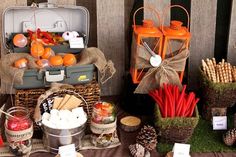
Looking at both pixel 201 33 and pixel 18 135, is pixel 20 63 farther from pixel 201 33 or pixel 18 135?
pixel 201 33

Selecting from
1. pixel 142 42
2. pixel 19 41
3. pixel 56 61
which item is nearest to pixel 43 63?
pixel 56 61

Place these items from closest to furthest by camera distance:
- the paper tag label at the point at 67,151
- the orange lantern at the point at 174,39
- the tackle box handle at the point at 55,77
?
the paper tag label at the point at 67,151, the tackle box handle at the point at 55,77, the orange lantern at the point at 174,39

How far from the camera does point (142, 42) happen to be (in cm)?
144

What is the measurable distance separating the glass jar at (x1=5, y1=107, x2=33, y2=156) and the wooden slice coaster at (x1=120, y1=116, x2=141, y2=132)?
35 centimetres

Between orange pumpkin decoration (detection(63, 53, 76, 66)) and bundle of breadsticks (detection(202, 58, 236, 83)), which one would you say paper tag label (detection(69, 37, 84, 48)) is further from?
bundle of breadsticks (detection(202, 58, 236, 83))

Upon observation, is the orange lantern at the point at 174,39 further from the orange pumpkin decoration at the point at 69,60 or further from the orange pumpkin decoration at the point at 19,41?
the orange pumpkin decoration at the point at 19,41

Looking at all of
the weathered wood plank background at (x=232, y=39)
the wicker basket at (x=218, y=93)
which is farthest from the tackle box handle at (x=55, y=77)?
the weathered wood plank background at (x=232, y=39)

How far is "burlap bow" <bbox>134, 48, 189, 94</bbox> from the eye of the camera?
56.7 inches

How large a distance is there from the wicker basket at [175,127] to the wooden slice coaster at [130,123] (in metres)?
0.12

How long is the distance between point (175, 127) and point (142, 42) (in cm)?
33

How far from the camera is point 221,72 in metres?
1.46

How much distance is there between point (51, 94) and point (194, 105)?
0.48 m

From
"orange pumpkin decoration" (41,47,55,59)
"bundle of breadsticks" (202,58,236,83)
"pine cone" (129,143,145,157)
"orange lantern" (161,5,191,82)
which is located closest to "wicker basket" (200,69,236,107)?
"bundle of breadsticks" (202,58,236,83)

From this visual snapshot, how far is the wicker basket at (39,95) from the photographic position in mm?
1357
